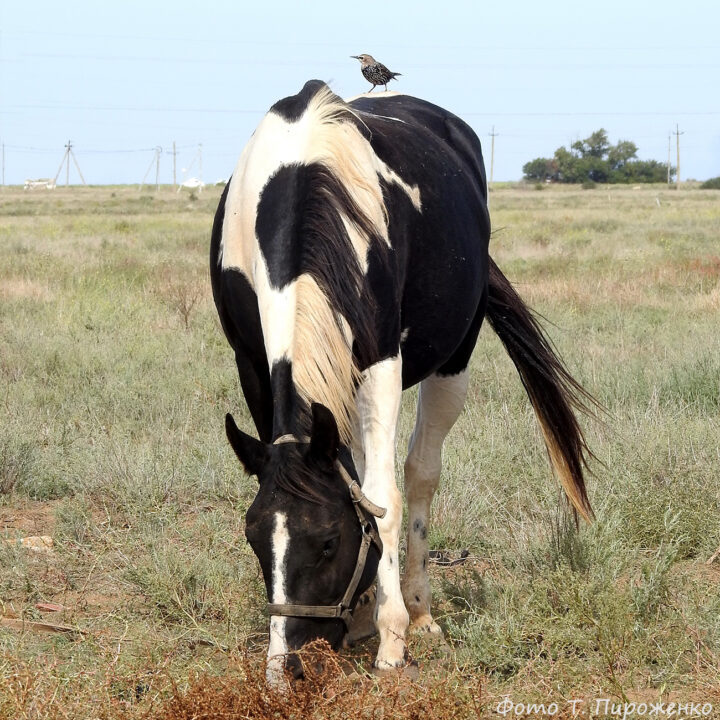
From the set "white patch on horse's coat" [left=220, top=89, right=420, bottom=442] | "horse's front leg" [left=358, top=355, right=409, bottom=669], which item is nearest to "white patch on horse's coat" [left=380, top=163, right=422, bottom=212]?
"white patch on horse's coat" [left=220, top=89, right=420, bottom=442]

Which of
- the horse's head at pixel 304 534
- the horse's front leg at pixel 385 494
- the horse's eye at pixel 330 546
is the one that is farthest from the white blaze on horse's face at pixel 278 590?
the horse's front leg at pixel 385 494

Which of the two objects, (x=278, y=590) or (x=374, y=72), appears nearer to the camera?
(x=278, y=590)

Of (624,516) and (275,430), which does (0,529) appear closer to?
(275,430)

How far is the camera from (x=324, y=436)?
2631 mm

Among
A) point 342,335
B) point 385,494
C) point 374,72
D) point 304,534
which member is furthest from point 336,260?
point 374,72

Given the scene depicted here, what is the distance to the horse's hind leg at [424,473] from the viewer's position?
3.86 metres

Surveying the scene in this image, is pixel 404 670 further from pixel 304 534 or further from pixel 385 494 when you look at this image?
pixel 304 534

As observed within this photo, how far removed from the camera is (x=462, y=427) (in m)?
5.90

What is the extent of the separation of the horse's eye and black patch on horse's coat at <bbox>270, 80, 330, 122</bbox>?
58.0 inches

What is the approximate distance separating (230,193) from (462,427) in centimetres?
275

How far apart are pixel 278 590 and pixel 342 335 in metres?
0.76

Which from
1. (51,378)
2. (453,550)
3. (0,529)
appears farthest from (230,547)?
(51,378)

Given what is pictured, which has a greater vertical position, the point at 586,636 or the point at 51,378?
the point at 51,378

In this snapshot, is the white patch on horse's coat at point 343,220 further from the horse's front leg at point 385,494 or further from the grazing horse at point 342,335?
the horse's front leg at point 385,494
